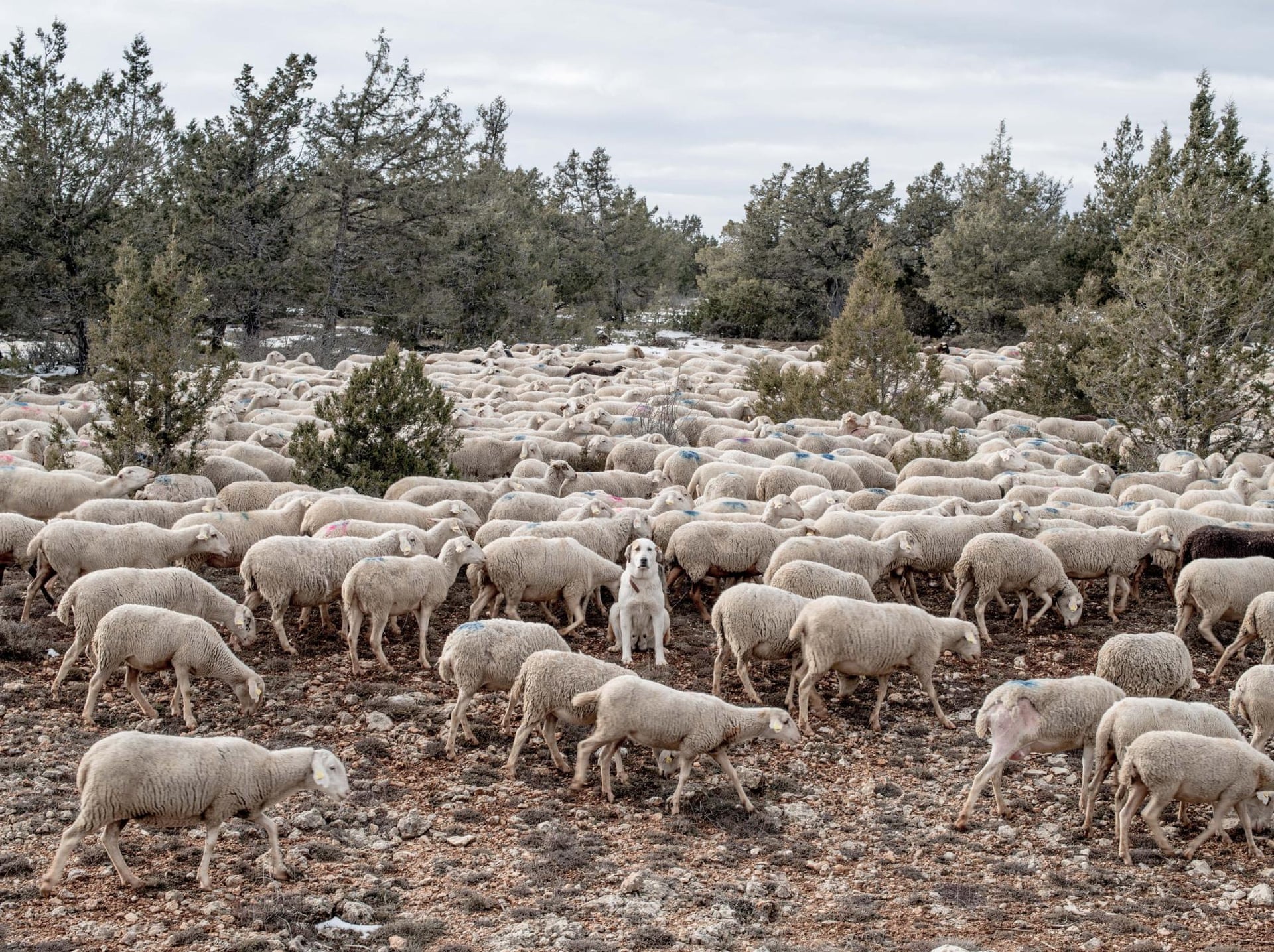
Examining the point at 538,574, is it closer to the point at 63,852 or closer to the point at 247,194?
the point at 63,852

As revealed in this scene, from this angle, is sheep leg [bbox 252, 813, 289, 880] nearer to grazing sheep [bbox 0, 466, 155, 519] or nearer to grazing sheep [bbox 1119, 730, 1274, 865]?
grazing sheep [bbox 1119, 730, 1274, 865]

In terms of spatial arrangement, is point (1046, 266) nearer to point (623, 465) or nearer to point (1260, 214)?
point (1260, 214)

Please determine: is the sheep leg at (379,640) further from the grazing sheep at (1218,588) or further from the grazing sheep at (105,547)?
the grazing sheep at (1218,588)

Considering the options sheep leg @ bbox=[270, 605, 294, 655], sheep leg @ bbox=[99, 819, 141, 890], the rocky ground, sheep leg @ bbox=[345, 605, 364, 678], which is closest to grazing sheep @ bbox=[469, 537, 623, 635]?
sheep leg @ bbox=[345, 605, 364, 678]

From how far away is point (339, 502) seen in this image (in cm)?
1351

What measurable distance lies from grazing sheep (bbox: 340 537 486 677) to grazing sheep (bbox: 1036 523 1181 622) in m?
6.60

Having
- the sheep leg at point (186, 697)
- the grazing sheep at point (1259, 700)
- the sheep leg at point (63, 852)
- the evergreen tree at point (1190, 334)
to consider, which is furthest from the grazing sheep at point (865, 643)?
the evergreen tree at point (1190, 334)

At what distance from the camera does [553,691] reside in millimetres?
9070

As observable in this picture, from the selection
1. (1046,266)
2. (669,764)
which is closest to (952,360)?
(1046,266)

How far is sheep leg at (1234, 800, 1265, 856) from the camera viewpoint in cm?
816

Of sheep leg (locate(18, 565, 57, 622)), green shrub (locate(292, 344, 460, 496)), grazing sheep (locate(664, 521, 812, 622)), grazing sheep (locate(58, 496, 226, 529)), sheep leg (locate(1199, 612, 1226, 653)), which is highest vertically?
green shrub (locate(292, 344, 460, 496))

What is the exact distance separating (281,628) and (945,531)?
7289 mm

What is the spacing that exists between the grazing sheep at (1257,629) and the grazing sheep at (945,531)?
279cm

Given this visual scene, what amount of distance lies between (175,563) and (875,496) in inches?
354
